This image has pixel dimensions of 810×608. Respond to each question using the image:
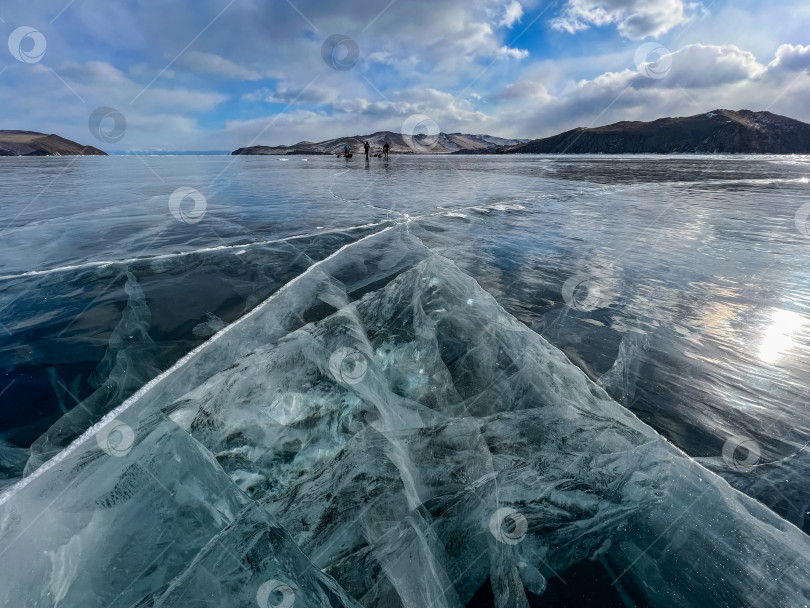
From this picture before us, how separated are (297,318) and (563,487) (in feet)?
11.5

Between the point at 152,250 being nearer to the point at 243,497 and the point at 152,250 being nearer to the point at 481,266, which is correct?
the point at 481,266

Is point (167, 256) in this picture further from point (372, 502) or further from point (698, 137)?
point (698, 137)

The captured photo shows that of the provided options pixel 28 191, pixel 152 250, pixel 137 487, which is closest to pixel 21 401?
pixel 137 487

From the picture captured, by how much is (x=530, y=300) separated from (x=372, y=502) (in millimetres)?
→ 4048

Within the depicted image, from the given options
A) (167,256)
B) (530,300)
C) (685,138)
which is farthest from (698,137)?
(167,256)

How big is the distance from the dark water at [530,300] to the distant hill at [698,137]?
175 metres

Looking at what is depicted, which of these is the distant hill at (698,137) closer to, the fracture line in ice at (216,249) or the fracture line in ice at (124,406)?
the fracture line in ice at (216,249)

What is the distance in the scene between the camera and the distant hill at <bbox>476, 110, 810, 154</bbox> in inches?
5300

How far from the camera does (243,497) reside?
1720 millimetres

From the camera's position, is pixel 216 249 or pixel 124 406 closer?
pixel 124 406

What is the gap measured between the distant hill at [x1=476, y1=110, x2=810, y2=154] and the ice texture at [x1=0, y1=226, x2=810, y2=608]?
182662 mm

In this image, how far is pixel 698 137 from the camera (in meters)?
143

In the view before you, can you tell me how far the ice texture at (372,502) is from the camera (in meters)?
1.51

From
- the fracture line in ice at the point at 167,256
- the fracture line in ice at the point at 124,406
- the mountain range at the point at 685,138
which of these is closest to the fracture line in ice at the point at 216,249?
the fracture line in ice at the point at 167,256
